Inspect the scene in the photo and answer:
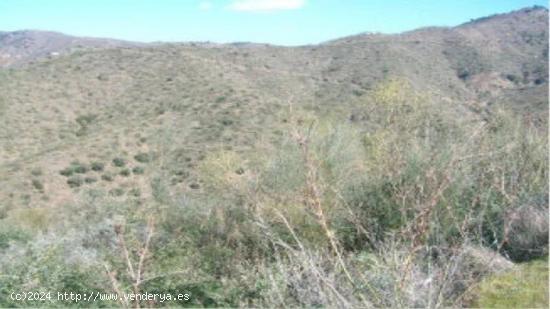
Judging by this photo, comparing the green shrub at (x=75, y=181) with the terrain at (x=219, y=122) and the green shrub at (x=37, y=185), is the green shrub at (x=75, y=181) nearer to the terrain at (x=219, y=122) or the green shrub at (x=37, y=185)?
the terrain at (x=219, y=122)

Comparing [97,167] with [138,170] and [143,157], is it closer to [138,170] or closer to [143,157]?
[138,170]

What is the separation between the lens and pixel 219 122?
110ft

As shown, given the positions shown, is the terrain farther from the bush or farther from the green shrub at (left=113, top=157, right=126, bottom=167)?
the bush

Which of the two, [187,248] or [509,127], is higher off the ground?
[509,127]

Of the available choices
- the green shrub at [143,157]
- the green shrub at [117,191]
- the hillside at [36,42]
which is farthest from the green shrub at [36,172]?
the hillside at [36,42]

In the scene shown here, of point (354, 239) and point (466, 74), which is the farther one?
point (466, 74)

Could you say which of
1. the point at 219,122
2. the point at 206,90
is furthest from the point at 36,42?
the point at 219,122

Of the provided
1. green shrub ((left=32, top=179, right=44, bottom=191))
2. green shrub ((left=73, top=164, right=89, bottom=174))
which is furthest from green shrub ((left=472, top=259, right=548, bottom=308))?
green shrub ((left=73, top=164, right=89, bottom=174))

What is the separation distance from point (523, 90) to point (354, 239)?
1281 inches

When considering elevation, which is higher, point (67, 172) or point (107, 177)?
point (67, 172)

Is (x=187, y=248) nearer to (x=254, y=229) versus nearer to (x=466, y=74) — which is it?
(x=254, y=229)

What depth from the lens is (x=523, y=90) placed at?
38219mm

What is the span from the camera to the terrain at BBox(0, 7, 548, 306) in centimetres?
995

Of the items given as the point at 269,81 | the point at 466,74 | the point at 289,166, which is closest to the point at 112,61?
the point at 269,81
